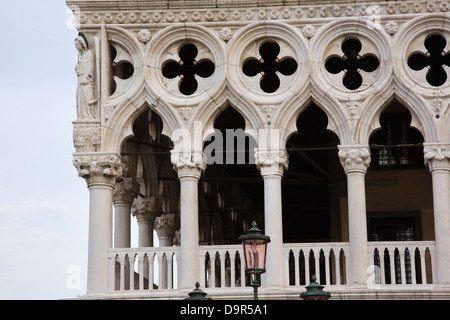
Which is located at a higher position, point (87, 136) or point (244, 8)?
point (244, 8)

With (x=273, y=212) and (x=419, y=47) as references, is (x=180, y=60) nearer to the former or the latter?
(x=273, y=212)

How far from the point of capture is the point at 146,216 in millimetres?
37938

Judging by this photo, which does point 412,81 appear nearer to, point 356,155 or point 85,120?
point 356,155

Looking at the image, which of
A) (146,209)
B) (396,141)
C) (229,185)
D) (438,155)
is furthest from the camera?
(229,185)

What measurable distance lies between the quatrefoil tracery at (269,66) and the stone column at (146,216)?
544 cm

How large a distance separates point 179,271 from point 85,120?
421 cm

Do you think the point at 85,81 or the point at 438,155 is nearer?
the point at 438,155

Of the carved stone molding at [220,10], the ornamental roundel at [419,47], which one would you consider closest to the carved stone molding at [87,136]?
the carved stone molding at [220,10]

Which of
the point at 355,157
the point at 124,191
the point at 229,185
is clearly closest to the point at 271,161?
the point at 355,157

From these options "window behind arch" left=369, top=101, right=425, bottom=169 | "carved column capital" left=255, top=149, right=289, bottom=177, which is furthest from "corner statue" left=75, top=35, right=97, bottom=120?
"window behind arch" left=369, top=101, right=425, bottom=169

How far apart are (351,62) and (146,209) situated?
8119mm

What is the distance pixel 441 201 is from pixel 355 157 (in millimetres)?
2197

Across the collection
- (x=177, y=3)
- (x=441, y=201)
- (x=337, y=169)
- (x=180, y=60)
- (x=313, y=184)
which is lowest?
(x=441, y=201)

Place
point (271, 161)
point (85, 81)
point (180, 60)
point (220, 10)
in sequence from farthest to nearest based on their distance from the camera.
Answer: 1. point (180, 60)
2. point (220, 10)
3. point (85, 81)
4. point (271, 161)
